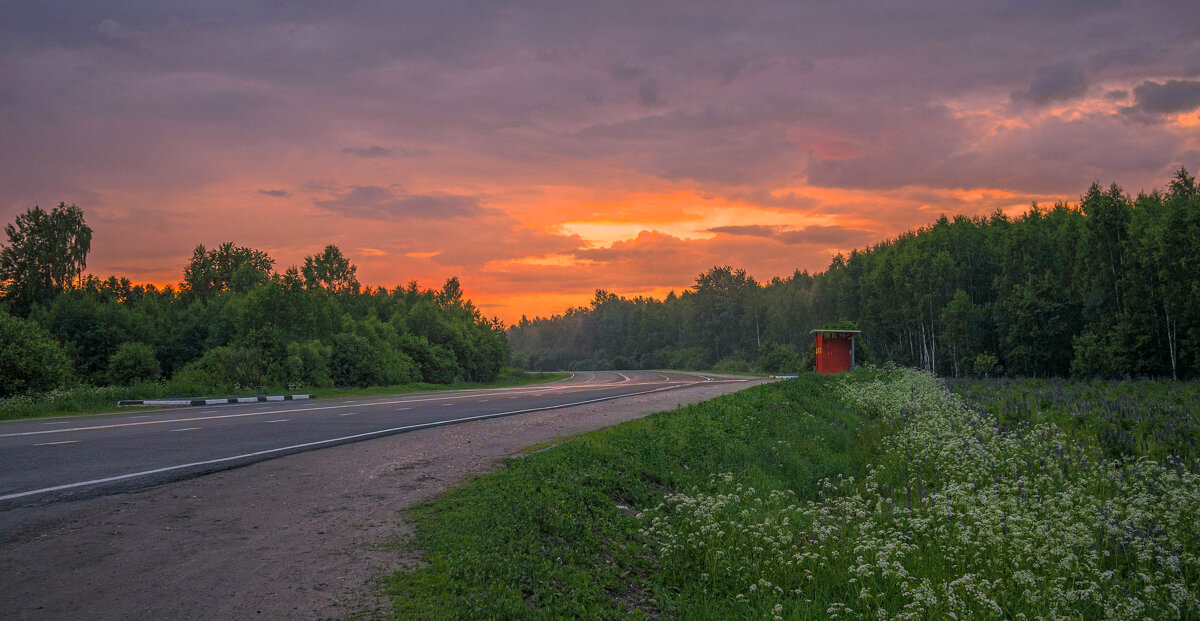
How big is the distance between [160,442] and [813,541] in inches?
416

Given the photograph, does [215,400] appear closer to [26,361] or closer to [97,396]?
[97,396]

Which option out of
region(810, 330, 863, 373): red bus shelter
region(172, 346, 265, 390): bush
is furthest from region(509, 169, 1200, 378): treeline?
region(172, 346, 265, 390): bush

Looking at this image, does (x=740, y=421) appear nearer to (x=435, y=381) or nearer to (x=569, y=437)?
(x=569, y=437)

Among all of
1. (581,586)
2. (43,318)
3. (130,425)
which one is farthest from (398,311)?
(581,586)

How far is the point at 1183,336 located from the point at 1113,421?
38548 millimetres

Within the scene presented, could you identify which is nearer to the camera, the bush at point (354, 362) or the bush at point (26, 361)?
the bush at point (26, 361)

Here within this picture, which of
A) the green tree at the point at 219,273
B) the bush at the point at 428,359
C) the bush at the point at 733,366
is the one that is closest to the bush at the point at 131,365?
the bush at the point at 428,359

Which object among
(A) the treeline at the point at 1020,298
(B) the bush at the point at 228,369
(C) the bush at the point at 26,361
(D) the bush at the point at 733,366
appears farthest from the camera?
(D) the bush at the point at 733,366

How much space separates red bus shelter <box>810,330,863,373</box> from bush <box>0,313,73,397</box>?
39400mm

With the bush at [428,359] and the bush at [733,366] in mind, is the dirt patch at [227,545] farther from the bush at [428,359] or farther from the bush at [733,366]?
the bush at [733,366]

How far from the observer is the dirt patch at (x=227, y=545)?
4172 millimetres

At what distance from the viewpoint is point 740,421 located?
1430cm

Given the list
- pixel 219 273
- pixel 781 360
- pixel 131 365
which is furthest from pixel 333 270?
pixel 781 360

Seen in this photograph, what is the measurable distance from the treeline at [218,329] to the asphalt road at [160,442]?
13.1 m
